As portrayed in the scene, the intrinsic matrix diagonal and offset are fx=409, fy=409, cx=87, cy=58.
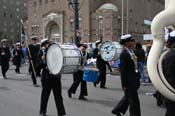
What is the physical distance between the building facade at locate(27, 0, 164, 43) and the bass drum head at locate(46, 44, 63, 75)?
51.1 metres

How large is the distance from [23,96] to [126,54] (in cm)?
532

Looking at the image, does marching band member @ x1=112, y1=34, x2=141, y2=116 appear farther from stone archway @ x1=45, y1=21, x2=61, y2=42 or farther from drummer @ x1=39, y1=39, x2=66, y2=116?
stone archway @ x1=45, y1=21, x2=61, y2=42

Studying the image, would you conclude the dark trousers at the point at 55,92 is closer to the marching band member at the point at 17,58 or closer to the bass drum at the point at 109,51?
the bass drum at the point at 109,51

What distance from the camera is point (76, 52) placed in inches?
415

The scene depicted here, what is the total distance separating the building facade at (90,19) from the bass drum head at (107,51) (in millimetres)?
43672

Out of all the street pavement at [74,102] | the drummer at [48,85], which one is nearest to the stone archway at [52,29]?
the street pavement at [74,102]

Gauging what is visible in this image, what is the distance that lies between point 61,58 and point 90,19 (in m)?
60.9

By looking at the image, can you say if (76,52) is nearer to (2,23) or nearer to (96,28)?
(96,28)

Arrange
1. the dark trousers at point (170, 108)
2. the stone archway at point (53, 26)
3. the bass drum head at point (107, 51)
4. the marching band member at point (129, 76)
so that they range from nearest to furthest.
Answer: the dark trousers at point (170, 108) → the marching band member at point (129, 76) → the bass drum head at point (107, 51) → the stone archway at point (53, 26)

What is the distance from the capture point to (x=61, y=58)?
952cm

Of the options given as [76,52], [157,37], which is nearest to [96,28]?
[76,52]

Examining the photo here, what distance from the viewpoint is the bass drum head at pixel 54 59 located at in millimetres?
9062

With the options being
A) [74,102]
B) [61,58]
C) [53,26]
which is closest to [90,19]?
[53,26]

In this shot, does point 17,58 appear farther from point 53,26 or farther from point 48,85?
point 53,26
